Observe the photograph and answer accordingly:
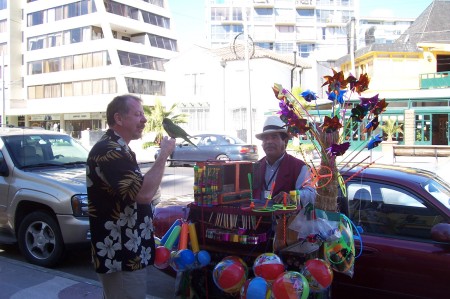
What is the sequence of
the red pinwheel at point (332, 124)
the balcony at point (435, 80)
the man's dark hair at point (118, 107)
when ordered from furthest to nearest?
the balcony at point (435, 80) → the red pinwheel at point (332, 124) → the man's dark hair at point (118, 107)

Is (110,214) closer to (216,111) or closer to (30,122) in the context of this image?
(216,111)

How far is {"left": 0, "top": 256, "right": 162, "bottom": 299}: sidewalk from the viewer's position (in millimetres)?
4273

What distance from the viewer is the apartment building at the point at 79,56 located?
45219 mm

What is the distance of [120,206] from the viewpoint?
248 cm

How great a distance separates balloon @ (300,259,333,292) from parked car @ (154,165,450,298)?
549 millimetres

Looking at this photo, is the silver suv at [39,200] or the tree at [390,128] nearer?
the silver suv at [39,200]

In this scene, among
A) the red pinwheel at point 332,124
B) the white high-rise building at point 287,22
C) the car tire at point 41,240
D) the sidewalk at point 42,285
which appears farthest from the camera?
the white high-rise building at point 287,22

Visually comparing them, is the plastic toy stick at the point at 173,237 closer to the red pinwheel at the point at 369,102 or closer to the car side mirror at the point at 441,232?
the red pinwheel at the point at 369,102

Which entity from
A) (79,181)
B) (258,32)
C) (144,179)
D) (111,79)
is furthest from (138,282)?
(258,32)

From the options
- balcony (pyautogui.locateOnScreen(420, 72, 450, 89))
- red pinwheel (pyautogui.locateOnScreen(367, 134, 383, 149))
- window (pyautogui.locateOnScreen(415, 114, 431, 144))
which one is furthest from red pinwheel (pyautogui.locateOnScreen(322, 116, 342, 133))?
balcony (pyautogui.locateOnScreen(420, 72, 450, 89))

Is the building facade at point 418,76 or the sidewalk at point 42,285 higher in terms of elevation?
the building facade at point 418,76

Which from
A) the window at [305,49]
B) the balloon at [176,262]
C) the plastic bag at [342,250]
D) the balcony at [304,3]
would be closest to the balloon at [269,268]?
the plastic bag at [342,250]

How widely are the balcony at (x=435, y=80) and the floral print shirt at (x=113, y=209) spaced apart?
2868cm

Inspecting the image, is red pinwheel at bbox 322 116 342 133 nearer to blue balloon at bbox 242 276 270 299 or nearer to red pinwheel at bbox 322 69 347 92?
red pinwheel at bbox 322 69 347 92
